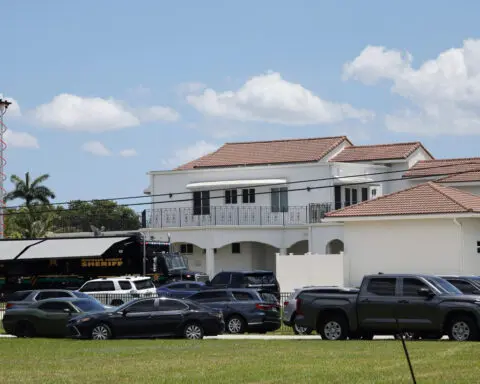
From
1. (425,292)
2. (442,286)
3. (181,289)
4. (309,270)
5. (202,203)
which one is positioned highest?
(202,203)

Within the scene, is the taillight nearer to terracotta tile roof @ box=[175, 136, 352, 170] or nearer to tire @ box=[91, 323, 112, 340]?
tire @ box=[91, 323, 112, 340]

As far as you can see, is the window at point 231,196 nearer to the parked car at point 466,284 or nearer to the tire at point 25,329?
the tire at point 25,329

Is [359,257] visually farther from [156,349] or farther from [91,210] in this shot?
[91,210]

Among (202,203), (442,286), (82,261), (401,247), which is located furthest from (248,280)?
(202,203)

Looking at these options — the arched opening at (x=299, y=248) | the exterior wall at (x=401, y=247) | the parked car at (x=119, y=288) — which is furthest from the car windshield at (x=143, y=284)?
the arched opening at (x=299, y=248)

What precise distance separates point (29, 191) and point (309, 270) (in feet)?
154

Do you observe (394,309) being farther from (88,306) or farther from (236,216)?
(236,216)

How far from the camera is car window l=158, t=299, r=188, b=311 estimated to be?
30.8 meters

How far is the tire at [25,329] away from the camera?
34.1 meters

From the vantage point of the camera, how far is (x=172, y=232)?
61.3m

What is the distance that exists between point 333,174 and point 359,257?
35.8 ft

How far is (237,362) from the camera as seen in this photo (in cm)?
2231

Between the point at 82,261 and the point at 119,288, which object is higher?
the point at 82,261

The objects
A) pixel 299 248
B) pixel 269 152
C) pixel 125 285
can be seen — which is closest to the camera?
pixel 125 285
